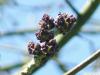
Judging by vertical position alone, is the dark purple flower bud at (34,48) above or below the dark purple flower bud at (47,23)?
below

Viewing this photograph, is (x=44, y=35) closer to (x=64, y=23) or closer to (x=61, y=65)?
(x=64, y=23)

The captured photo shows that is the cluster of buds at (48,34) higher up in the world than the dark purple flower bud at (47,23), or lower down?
lower down

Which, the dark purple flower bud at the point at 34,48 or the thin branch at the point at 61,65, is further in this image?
the thin branch at the point at 61,65

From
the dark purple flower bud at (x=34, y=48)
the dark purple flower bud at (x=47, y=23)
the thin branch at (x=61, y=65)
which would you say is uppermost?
the thin branch at (x=61, y=65)

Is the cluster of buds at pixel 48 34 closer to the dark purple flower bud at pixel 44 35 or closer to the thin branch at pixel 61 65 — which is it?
the dark purple flower bud at pixel 44 35

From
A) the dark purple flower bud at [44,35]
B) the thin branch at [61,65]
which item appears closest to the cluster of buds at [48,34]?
the dark purple flower bud at [44,35]

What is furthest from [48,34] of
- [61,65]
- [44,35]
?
[61,65]

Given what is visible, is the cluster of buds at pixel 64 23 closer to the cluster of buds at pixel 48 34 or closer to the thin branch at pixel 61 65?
the cluster of buds at pixel 48 34

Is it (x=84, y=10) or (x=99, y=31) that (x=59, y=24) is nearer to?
(x=84, y=10)

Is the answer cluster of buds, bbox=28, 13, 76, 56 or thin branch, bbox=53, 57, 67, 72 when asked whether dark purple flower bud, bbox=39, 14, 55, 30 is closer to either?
cluster of buds, bbox=28, 13, 76, 56

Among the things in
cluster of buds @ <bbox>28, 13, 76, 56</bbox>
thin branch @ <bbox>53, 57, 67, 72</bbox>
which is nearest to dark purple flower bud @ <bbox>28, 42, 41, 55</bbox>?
cluster of buds @ <bbox>28, 13, 76, 56</bbox>
